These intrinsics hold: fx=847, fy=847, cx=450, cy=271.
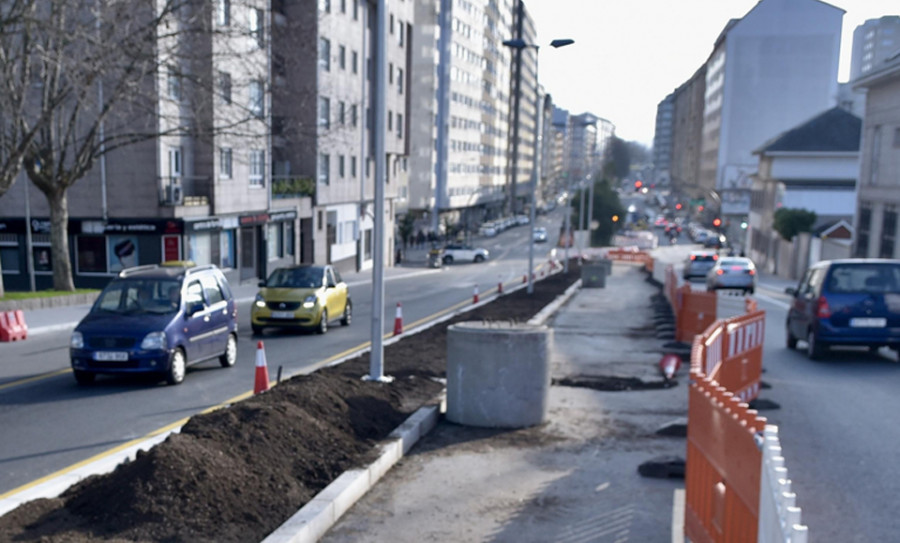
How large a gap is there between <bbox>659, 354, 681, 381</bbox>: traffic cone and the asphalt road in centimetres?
419

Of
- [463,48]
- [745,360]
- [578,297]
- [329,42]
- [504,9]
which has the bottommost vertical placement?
[578,297]

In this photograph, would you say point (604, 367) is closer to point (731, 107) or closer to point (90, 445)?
point (90, 445)

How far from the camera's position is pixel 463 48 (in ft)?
327

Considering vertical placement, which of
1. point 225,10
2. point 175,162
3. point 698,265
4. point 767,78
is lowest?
point 698,265

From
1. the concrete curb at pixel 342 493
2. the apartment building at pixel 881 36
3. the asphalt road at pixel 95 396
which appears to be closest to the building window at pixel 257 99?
the asphalt road at pixel 95 396

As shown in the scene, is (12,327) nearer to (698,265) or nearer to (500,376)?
(500,376)

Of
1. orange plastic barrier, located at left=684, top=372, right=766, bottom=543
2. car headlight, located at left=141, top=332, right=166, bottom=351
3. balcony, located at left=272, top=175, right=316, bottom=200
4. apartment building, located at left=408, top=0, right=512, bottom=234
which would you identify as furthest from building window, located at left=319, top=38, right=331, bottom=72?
orange plastic barrier, located at left=684, top=372, right=766, bottom=543

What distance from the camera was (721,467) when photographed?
4789 mm

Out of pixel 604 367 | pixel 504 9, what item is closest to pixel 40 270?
pixel 604 367

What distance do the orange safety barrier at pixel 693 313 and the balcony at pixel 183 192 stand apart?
1940 centimetres

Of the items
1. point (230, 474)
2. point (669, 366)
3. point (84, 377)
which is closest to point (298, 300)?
point (84, 377)

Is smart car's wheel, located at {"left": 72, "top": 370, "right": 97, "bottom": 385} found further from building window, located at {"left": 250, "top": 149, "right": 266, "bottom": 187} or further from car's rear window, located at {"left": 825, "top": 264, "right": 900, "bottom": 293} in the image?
building window, located at {"left": 250, "top": 149, "right": 266, "bottom": 187}

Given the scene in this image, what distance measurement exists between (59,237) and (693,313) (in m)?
17.8

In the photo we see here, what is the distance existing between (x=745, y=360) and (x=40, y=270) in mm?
27603
